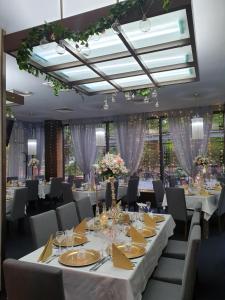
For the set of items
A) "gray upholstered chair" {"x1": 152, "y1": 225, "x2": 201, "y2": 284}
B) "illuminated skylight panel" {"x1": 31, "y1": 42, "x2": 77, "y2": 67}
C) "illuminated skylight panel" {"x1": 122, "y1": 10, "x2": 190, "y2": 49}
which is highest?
"illuminated skylight panel" {"x1": 122, "y1": 10, "x2": 190, "y2": 49}

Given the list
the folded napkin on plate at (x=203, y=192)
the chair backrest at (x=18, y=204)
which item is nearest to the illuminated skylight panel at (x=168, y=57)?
the folded napkin on plate at (x=203, y=192)

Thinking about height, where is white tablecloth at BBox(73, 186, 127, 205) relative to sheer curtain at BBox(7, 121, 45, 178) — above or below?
below

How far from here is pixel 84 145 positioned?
28.4ft

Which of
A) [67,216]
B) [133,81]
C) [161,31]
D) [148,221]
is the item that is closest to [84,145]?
[133,81]

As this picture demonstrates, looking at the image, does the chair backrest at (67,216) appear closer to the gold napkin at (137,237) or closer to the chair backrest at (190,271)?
the gold napkin at (137,237)

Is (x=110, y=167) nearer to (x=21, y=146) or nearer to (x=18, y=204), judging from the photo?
(x=18, y=204)

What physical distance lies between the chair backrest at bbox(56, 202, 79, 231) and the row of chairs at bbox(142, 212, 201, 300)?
1.10m

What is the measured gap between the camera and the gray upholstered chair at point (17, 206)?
464cm

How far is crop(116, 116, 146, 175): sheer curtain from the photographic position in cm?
786

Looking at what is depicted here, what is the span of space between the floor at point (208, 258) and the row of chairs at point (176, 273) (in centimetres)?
46

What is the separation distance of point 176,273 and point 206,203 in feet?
8.22

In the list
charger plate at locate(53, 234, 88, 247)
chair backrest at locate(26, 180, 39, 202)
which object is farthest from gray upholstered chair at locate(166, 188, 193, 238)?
chair backrest at locate(26, 180, 39, 202)

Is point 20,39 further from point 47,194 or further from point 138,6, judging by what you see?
point 47,194

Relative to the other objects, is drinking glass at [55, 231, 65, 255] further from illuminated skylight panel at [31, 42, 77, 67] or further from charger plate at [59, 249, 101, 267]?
illuminated skylight panel at [31, 42, 77, 67]
